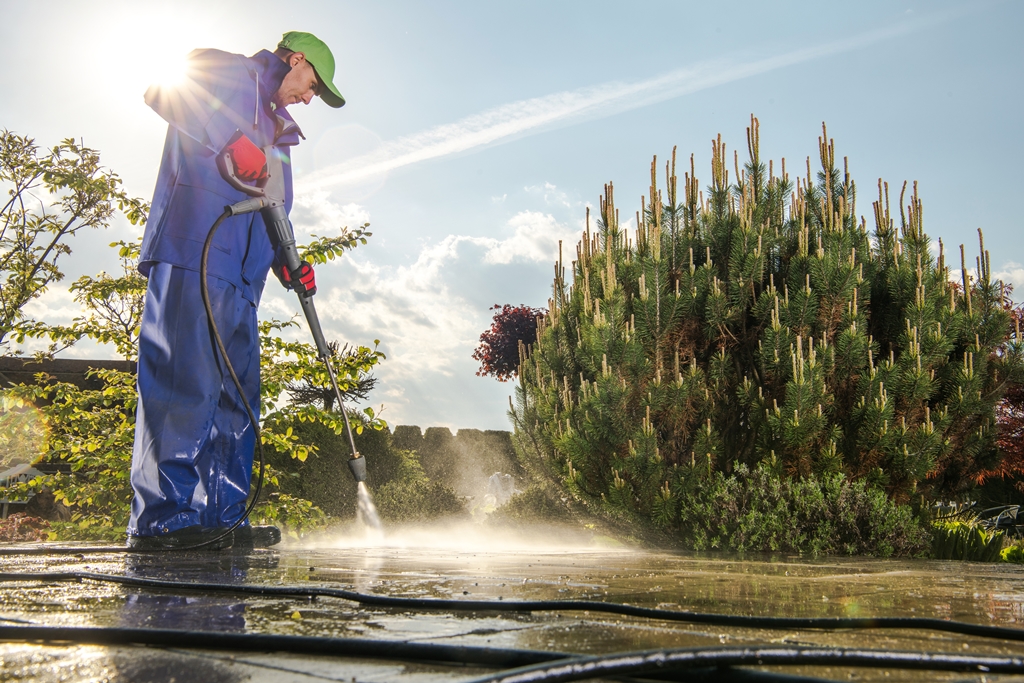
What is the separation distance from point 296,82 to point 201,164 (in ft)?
2.46

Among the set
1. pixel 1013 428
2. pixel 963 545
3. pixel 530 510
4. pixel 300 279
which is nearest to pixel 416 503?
pixel 530 510

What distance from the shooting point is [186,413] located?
11.4ft

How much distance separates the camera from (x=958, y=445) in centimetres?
658

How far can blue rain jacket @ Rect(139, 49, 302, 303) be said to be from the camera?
11.6ft

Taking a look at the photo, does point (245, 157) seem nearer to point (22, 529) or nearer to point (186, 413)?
point (186, 413)

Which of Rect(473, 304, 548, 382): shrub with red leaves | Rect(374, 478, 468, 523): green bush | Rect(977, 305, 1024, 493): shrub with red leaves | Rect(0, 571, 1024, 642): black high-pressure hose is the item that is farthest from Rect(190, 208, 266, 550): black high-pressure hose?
Rect(473, 304, 548, 382): shrub with red leaves

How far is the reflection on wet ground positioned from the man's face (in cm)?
237

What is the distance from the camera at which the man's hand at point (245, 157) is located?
Result: 361 cm

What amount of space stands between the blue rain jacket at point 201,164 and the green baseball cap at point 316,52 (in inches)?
11.8

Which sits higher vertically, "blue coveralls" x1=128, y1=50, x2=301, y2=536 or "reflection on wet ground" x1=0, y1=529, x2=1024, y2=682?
"blue coveralls" x1=128, y1=50, x2=301, y2=536

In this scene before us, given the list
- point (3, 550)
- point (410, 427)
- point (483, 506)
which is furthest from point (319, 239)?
point (483, 506)

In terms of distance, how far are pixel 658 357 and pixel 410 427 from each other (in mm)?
9476

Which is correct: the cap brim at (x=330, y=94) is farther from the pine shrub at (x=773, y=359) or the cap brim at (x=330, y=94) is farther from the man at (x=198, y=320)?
the pine shrub at (x=773, y=359)

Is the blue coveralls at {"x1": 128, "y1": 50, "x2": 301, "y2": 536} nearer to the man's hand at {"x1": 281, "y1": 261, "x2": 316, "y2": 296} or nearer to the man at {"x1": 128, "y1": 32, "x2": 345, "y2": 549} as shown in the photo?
the man at {"x1": 128, "y1": 32, "x2": 345, "y2": 549}
